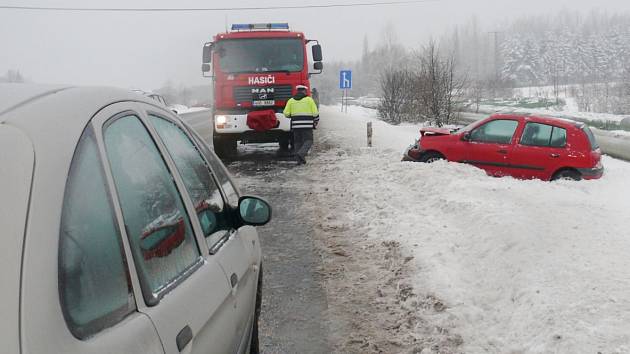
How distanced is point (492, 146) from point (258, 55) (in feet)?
19.5

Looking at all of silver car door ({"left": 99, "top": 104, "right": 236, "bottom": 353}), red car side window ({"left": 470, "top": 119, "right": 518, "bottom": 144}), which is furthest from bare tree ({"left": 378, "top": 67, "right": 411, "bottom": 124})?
silver car door ({"left": 99, "top": 104, "right": 236, "bottom": 353})

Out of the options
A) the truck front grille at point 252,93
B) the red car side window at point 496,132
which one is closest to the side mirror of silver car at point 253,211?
the red car side window at point 496,132

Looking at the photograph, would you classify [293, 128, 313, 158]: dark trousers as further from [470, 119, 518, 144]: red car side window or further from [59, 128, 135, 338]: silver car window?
[59, 128, 135, 338]: silver car window

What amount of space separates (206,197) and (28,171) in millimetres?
1427

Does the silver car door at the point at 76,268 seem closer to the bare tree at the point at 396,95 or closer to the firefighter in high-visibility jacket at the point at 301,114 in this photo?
the firefighter in high-visibility jacket at the point at 301,114

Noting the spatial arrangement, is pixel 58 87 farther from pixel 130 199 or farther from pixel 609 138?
pixel 609 138

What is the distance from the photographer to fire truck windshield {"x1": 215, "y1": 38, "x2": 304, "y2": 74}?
1303 cm

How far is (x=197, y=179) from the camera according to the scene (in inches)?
106

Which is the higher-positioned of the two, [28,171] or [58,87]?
[58,87]

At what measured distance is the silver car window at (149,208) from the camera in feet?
5.55

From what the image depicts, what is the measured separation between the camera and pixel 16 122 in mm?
1366

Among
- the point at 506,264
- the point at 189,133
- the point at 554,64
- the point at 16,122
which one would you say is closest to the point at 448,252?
the point at 506,264

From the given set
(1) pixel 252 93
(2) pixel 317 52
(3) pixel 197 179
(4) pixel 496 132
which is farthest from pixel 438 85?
(3) pixel 197 179

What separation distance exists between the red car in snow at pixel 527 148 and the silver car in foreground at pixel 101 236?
30.9ft
